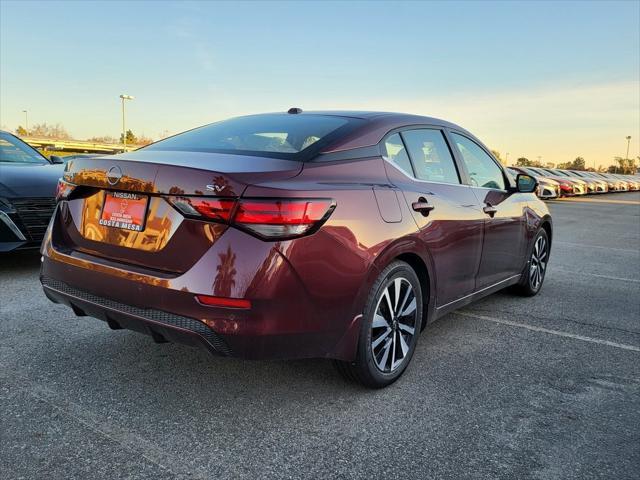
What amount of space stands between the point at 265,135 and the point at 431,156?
1205 mm

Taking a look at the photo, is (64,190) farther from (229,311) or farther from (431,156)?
(431,156)

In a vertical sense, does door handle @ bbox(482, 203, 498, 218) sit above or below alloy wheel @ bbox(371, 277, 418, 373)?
above

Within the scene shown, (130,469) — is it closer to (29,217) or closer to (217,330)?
(217,330)

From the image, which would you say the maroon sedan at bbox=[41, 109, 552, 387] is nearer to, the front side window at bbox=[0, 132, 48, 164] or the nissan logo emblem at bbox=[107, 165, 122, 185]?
the nissan logo emblem at bbox=[107, 165, 122, 185]

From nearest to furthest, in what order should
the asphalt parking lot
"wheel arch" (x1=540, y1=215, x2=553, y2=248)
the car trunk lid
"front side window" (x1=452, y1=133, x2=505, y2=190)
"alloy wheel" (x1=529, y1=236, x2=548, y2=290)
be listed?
the asphalt parking lot
the car trunk lid
"front side window" (x1=452, y1=133, x2=505, y2=190)
"alloy wheel" (x1=529, y1=236, x2=548, y2=290)
"wheel arch" (x1=540, y1=215, x2=553, y2=248)

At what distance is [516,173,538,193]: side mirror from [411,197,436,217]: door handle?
182 centimetres

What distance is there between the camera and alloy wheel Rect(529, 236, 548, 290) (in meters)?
5.49

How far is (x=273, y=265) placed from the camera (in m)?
2.45

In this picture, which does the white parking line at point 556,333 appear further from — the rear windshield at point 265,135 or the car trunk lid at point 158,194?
the car trunk lid at point 158,194

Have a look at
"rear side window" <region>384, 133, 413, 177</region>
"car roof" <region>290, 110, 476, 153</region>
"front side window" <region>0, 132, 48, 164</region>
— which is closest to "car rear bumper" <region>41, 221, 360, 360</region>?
"car roof" <region>290, 110, 476, 153</region>

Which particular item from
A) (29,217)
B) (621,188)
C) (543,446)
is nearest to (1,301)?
(29,217)

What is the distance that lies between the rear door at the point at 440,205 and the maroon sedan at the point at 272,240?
1cm

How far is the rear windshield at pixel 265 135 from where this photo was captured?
3014mm

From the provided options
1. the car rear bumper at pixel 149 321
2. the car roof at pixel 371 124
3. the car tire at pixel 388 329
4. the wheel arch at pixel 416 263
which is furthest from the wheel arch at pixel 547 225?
the car rear bumper at pixel 149 321
